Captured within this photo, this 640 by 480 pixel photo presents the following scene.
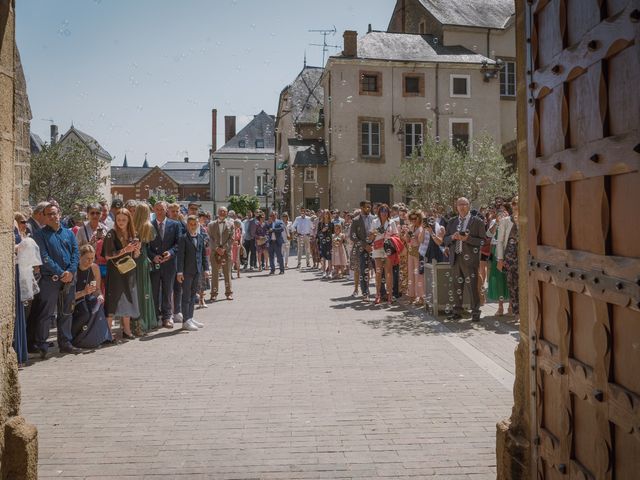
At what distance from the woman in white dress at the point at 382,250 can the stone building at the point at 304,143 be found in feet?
80.1

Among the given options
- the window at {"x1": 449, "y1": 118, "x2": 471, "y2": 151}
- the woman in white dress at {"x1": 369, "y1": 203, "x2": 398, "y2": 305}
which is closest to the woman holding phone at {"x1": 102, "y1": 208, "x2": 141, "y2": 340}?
the woman in white dress at {"x1": 369, "y1": 203, "x2": 398, "y2": 305}

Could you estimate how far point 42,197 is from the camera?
91.9ft

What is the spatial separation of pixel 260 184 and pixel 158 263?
62168 millimetres

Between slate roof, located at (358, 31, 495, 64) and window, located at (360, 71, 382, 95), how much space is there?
0.91 m

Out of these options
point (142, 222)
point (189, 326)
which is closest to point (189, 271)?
point (189, 326)

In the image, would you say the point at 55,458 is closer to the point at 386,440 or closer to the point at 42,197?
the point at 386,440

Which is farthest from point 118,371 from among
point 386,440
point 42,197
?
point 42,197

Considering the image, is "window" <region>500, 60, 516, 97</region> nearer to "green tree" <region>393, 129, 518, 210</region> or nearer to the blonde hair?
"green tree" <region>393, 129, 518, 210</region>

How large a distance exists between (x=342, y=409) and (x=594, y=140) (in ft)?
12.9

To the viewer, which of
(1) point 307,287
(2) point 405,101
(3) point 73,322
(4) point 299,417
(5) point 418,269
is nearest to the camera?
(4) point 299,417

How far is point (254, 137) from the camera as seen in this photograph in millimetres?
77062

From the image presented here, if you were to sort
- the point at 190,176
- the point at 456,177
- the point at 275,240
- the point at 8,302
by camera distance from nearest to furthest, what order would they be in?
the point at 8,302 → the point at 456,177 → the point at 275,240 → the point at 190,176

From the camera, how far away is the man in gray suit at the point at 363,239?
1453 cm

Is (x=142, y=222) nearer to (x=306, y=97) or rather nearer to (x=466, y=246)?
(x=466, y=246)
